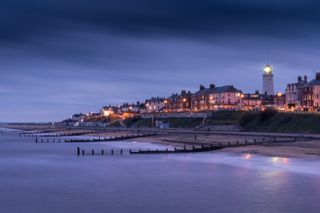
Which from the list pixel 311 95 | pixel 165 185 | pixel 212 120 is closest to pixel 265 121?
pixel 212 120

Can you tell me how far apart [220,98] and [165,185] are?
432 ft

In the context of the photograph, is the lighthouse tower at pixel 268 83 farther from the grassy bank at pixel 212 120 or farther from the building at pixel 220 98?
the grassy bank at pixel 212 120

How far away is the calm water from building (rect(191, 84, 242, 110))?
111 metres

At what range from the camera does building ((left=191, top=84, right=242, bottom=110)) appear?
162875 millimetres

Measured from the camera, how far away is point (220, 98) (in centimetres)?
16462

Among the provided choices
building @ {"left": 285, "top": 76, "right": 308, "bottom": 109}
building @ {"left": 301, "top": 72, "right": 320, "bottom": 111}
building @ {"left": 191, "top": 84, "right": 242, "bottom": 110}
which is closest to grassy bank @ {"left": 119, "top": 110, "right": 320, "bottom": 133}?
building @ {"left": 301, "top": 72, "right": 320, "bottom": 111}

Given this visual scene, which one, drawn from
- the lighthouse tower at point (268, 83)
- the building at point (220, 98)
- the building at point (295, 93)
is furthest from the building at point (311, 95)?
the lighthouse tower at point (268, 83)

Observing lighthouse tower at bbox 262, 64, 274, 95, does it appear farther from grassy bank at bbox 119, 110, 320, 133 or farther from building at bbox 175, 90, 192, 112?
grassy bank at bbox 119, 110, 320, 133

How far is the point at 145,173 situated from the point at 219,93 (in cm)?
12579

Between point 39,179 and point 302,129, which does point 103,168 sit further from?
point 302,129

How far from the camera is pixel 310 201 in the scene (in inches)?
1091

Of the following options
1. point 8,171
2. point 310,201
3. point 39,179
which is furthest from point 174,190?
point 8,171

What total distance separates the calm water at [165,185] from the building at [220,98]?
111 meters

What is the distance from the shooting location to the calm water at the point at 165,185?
27328mm
